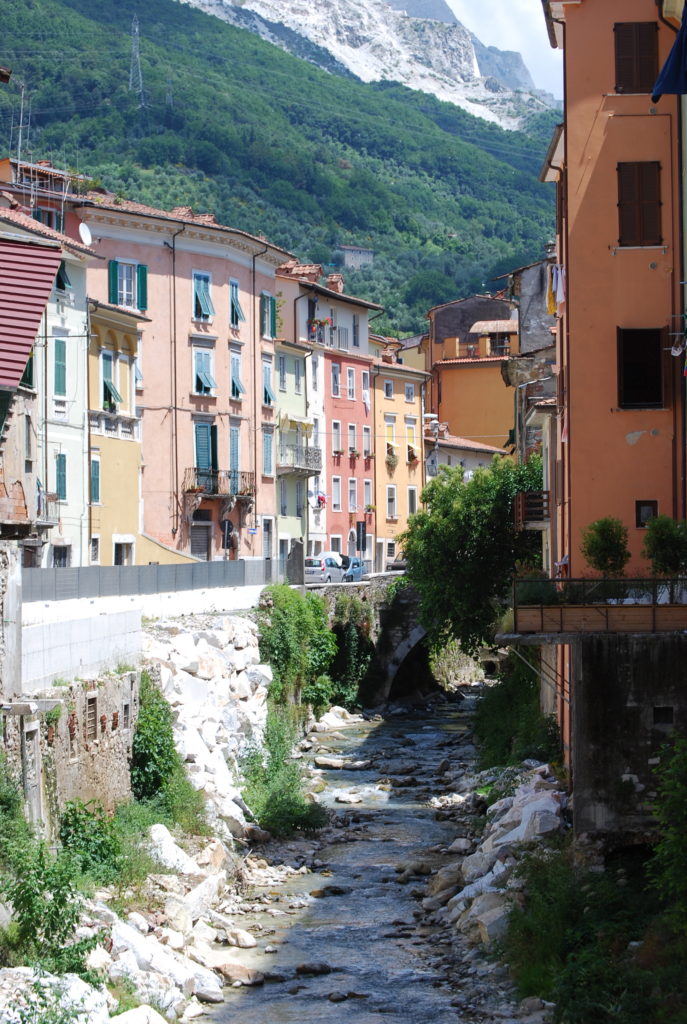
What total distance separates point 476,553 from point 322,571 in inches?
636

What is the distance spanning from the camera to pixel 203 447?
62438mm

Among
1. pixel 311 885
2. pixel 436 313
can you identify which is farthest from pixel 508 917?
pixel 436 313

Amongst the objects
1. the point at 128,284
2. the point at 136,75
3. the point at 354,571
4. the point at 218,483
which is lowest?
the point at 354,571

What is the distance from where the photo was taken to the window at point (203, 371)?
62.2 meters

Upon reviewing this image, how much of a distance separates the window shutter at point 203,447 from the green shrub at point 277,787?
62.2ft

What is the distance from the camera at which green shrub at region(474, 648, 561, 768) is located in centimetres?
3559

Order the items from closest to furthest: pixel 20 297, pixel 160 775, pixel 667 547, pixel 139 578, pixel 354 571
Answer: pixel 20 297 → pixel 667 547 → pixel 160 775 → pixel 139 578 → pixel 354 571

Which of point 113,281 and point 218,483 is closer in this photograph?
point 113,281

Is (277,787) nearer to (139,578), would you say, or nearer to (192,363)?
(139,578)

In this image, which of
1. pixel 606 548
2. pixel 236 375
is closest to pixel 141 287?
pixel 236 375

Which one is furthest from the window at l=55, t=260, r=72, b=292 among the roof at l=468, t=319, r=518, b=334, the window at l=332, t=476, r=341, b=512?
the roof at l=468, t=319, r=518, b=334

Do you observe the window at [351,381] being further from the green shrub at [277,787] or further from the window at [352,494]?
the green shrub at [277,787]

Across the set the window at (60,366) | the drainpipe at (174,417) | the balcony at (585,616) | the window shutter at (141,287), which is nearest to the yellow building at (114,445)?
the window at (60,366)

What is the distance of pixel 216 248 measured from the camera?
62812 millimetres
